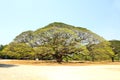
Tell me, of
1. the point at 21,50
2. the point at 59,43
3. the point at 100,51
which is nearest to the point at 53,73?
the point at 59,43

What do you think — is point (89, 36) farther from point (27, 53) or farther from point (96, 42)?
point (27, 53)

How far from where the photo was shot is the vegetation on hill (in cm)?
3284

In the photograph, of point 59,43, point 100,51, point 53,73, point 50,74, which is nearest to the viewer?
point 50,74

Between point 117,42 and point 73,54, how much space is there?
48.9ft

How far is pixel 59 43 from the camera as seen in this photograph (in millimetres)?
33031

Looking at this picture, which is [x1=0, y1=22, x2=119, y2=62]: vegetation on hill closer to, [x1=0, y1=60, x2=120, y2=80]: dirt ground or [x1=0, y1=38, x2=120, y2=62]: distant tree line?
[x1=0, y1=38, x2=120, y2=62]: distant tree line

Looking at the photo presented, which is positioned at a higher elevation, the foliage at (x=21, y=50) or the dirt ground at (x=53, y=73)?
the foliage at (x=21, y=50)

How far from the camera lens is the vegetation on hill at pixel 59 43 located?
32.8m

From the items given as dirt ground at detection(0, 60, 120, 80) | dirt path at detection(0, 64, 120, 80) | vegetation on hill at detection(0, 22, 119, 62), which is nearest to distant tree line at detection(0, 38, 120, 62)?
vegetation on hill at detection(0, 22, 119, 62)

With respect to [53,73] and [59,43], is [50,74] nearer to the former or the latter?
[53,73]

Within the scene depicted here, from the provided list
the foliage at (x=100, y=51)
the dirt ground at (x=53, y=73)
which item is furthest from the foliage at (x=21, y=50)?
the dirt ground at (x=53, y=73)

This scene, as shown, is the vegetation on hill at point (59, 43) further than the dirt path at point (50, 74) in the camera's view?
Yes

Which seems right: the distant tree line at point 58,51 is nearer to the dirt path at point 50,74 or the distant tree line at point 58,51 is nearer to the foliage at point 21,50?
the foliage at point 21,50

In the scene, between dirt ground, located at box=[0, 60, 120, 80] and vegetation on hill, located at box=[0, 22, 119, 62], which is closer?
dirt ground, located at box=[0, 60, 120, 80]
